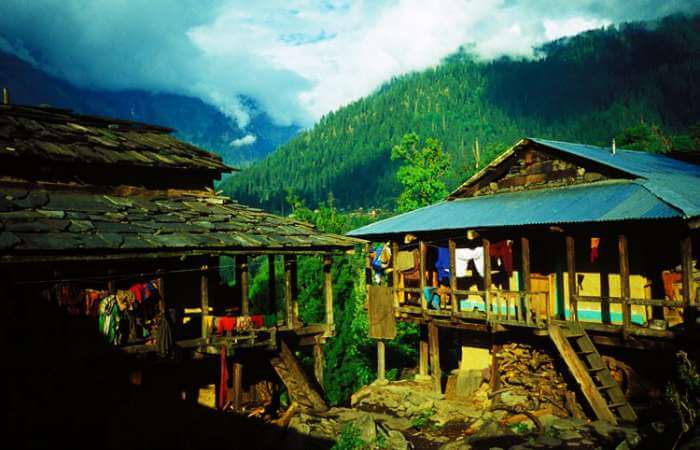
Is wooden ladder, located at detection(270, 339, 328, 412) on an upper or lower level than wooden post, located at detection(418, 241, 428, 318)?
lower

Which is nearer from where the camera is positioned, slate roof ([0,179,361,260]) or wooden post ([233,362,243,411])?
slate roof ([0,179,361,260])

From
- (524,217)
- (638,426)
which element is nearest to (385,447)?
(638,426)

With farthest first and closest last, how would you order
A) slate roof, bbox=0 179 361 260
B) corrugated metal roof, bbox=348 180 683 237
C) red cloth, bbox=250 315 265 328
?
corrugated metal roof, bbox=348 180 683 237
red cloth, bbox=250 315 265 328
slate roof, bbox=0 179 361 260

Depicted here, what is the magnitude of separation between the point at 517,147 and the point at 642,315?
7667 millimetres

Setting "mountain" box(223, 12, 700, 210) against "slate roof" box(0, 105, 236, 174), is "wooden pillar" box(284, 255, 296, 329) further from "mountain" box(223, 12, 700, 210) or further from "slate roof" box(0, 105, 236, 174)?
"mountain" box(223, 12, 700, 210)

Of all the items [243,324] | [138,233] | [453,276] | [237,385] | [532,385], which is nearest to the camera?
[138,233]

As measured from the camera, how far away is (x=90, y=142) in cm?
1572

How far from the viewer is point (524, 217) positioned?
60.2 ft

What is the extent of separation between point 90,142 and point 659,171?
61.7ft

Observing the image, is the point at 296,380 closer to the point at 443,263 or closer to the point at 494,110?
the point at 443,263

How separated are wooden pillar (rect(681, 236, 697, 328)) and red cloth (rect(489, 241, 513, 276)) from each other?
6.21 meters

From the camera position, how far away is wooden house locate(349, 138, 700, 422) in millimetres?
15891

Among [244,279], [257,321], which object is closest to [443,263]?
[257,321]

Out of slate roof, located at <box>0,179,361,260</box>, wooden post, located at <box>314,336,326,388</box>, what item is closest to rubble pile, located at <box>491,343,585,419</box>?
wooden post, located at <box>314,336,326,388</box>
